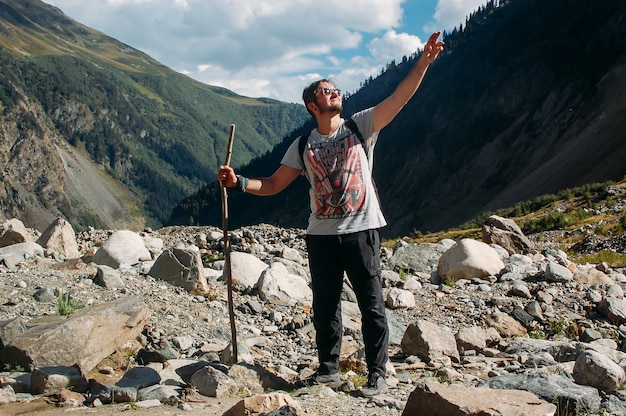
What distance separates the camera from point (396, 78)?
398 ft

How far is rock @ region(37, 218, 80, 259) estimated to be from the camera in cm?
1126

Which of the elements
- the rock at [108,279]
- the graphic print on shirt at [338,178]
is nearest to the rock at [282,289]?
the rock at [108,279]

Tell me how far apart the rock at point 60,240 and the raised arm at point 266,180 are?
757cm

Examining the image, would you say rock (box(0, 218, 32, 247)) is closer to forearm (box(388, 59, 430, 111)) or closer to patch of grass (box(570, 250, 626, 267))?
forearm (box(388, 59, 430, 111))

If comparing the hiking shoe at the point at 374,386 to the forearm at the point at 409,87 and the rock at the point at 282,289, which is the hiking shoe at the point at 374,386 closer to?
the forearm at the point at 409,87

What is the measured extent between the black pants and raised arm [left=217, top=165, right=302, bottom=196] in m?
0.57

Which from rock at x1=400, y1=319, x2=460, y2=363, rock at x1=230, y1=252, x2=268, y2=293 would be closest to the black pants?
rock at x1=400, y1=319, x2=460, y2=363

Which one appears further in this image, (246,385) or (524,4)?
(524,4)

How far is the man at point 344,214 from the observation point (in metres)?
4.45

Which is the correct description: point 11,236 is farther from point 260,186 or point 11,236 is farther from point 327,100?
point 327,100

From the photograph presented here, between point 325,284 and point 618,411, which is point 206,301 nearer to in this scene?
point 325,284

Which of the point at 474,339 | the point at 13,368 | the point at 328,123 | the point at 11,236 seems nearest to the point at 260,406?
the point at 328,123

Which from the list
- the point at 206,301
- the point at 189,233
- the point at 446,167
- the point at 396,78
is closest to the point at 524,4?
the point at 446,167

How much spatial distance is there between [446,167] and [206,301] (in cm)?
6838
